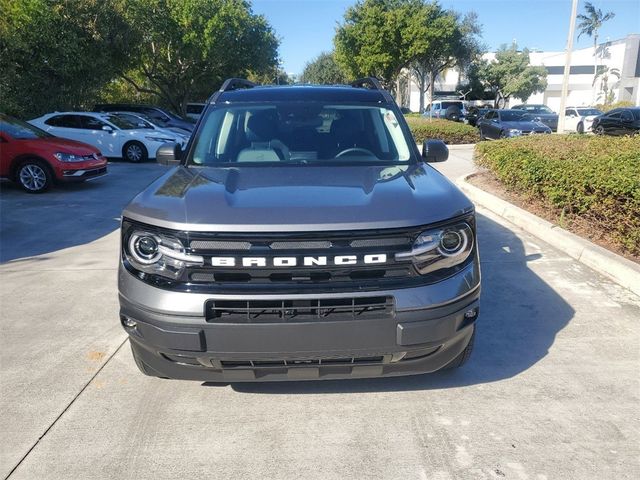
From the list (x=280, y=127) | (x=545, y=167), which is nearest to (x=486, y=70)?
(x=545, y=167)

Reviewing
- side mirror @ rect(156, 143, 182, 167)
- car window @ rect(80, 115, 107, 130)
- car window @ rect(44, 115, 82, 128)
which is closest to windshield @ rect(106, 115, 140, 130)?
car window @ rect(80, 115, 107, 130)

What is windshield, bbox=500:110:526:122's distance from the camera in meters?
22.1

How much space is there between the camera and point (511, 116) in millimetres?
22500

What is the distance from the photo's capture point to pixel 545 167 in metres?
7.05

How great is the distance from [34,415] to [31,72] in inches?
699

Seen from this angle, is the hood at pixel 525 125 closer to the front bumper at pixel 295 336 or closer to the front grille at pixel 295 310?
the front bumper at pixel 295 336

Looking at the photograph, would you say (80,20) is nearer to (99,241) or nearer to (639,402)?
(99,241)

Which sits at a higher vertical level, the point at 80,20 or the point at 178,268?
the point at 80,20

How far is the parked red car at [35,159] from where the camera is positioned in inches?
400

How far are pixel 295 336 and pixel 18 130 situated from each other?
10220 millimetres

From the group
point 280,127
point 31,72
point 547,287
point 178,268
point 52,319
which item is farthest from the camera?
point 31,72

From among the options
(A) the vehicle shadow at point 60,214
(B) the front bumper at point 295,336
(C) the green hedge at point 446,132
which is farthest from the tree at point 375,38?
(B) the front bumper at point 295,336

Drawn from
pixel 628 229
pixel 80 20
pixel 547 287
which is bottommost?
pixel 547 287

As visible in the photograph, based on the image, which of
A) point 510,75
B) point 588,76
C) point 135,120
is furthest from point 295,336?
point 588,76
